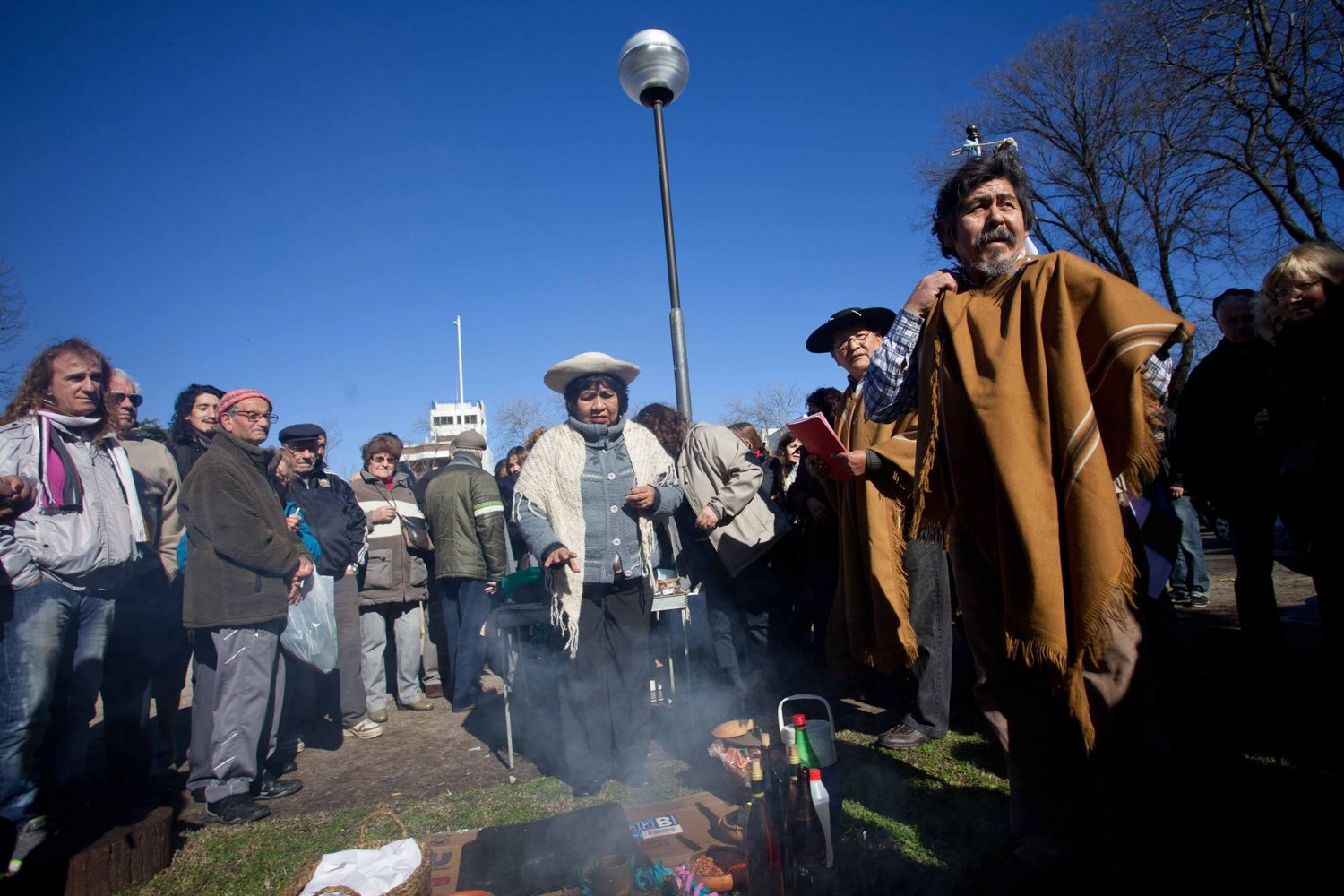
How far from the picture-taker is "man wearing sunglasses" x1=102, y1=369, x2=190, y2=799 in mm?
4008

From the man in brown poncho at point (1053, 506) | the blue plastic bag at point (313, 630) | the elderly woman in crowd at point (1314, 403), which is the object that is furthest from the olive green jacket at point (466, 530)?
the elderly woman in crowd at point (1314, 403)

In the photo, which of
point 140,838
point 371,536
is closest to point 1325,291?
point 140,838

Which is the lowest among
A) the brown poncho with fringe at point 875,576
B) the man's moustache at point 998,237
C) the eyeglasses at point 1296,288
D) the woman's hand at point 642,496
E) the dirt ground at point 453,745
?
the dirt ground at point 453,745

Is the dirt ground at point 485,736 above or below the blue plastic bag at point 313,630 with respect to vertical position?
below

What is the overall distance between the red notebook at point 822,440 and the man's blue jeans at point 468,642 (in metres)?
3.95

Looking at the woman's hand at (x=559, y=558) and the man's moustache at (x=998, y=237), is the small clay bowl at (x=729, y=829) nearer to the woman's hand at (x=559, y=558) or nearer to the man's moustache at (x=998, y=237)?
the woman's hand at (x=559, y=558)

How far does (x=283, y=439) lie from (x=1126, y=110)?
57.8 ft

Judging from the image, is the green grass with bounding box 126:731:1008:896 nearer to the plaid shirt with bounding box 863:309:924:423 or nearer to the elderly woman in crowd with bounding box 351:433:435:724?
the plaid shirt with bounding box 863:309:924:423

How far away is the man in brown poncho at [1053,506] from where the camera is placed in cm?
172

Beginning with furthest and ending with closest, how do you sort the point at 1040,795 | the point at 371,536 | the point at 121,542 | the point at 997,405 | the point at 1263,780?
Result: the point at 371,536
the point at 121,542
the point at 1263,780
the point at 1040,795
the point at 997,405

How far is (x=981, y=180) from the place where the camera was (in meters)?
2.10

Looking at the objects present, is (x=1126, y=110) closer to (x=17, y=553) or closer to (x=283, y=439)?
(x=283, y=439)

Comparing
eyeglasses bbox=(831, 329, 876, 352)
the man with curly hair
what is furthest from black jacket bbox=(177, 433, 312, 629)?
eyeglasses bbox=(831, 329, 876, 352)

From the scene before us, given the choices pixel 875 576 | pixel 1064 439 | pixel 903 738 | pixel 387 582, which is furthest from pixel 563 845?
pixel 387 582
